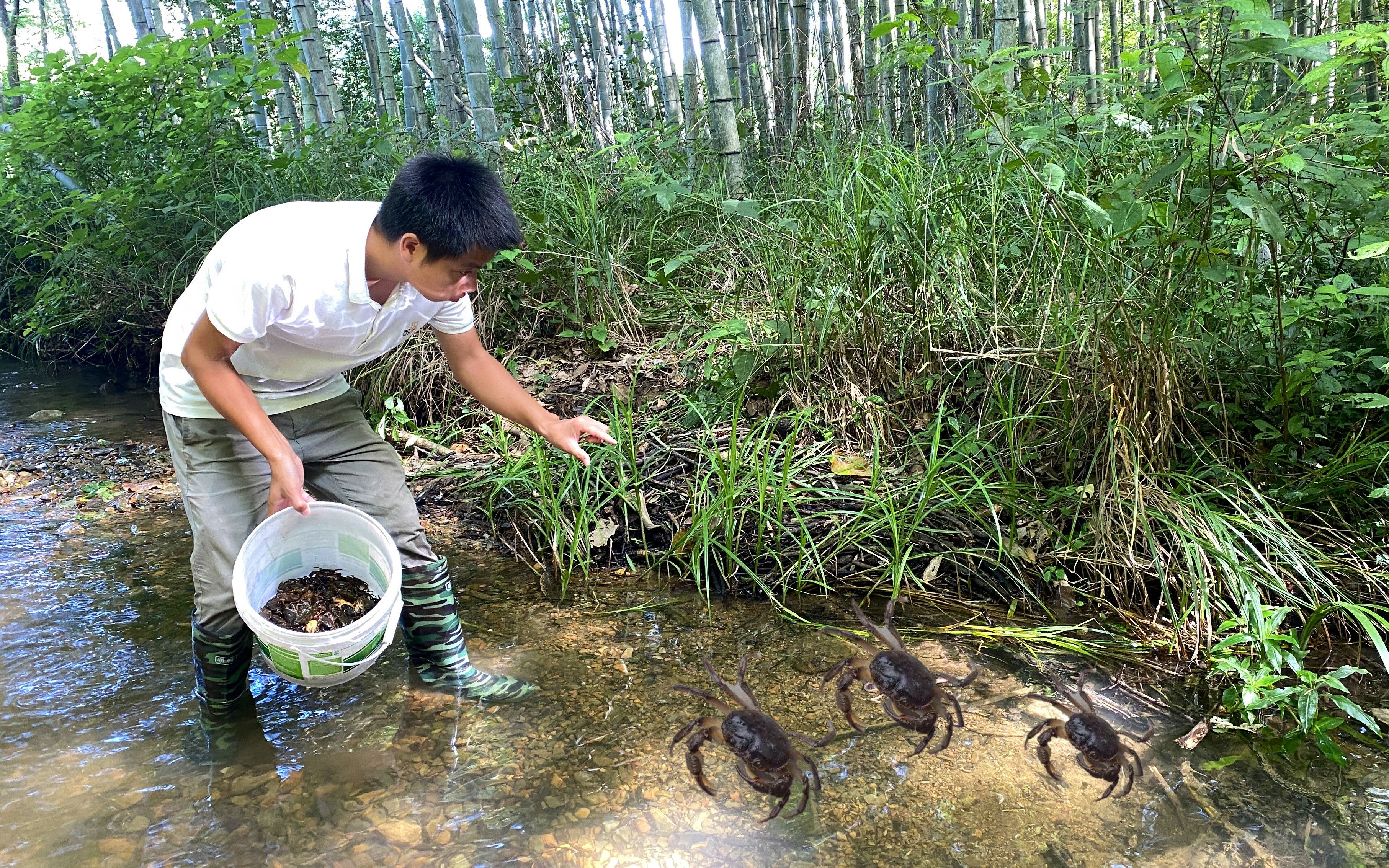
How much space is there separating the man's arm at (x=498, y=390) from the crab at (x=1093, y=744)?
140 cm

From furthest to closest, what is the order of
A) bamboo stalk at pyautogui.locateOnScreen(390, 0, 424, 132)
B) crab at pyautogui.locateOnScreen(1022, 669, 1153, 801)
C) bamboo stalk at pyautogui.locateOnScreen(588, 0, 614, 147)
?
bamboo stalk at pyautogui.locateOnScreen(390, 0, 424, 132)
bamboo stalk at pyautogui.locateOnScreen(588, 0, 614, 147)
crab at pyautogui.locateOnScreen(1022, 669, 1153, 801)

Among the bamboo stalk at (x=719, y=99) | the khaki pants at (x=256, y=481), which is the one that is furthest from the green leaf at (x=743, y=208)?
the khaki pants at (x=256, y=481)

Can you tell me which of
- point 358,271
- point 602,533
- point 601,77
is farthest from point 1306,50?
point 601,77

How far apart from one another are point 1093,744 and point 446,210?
195 cm

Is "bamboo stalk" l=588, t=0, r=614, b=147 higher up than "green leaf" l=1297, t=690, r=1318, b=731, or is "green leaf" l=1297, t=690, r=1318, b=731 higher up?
"bamboo stalk" l=588, t=0, r=614, b=147

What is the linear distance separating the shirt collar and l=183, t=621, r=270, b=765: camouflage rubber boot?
37.8 inches

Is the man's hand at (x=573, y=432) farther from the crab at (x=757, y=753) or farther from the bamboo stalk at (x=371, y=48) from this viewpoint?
the bamboo stalk at (x=371, y=48)

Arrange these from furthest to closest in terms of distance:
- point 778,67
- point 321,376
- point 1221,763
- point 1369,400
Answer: point 778,67 < point 1369,400 < point 321,376 < point 1221,763

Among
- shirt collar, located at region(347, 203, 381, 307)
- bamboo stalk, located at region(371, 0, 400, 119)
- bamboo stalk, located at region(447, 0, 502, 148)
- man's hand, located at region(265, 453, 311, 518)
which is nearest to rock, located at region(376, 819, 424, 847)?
man's hand, located at region(265, 453, 311, 518)

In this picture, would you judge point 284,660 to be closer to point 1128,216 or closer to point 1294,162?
point 1128,216

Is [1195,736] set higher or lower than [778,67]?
lower

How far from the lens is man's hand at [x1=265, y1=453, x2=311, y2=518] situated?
2.05 m

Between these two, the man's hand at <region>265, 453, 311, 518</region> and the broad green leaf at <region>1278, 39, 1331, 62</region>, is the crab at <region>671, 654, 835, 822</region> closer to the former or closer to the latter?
the man's hand at <region>265, 453, 311, 518</region>

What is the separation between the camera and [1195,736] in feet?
7.34
